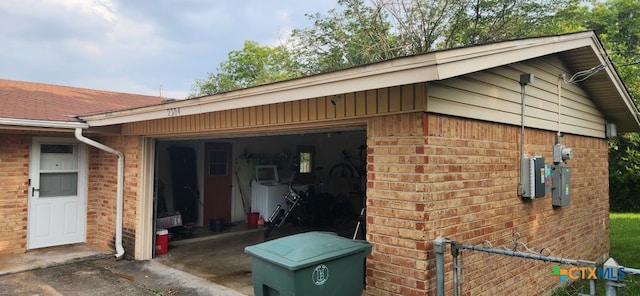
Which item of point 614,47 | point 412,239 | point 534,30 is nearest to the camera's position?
point 412,239

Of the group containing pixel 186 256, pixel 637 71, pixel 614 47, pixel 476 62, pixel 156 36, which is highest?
pixel 156 36

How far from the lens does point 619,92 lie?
607 cm

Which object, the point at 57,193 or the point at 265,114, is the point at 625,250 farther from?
the point at 57,193

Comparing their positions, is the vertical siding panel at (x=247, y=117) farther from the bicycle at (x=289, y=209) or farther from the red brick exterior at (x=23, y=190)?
the bicycle at (x=289, y=209)

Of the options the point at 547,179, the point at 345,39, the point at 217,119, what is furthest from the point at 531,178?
the point at 345,39

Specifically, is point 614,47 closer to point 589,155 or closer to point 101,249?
point 589,155

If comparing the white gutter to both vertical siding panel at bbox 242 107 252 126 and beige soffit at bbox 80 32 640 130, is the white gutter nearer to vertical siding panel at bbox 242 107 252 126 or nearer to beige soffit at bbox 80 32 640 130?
beige soffit at bbox 80 32 640 130

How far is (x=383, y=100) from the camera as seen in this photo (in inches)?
134

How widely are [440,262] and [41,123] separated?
5984mm

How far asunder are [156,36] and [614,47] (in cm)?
2378

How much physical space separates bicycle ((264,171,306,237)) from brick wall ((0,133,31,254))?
4.24 m

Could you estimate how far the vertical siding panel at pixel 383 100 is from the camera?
3371 millimetres

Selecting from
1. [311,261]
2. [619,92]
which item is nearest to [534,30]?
[619,92]

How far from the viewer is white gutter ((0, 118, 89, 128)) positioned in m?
5.70
